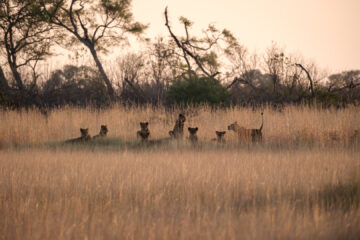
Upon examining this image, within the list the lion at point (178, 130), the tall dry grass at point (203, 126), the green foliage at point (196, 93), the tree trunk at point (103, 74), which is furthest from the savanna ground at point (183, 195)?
the tree trunk at point (103, 74)

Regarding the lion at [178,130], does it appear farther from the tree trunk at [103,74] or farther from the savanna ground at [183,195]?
the tree trunk at [103,74]

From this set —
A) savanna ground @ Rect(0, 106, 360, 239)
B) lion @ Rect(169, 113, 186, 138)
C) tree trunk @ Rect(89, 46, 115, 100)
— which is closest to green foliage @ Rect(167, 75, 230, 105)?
tree trunk @ Rect(89, 46, 115, 100)

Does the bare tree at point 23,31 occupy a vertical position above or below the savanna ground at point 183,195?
above

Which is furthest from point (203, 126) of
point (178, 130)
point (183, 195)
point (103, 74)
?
point (103, 74)

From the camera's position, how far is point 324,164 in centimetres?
564

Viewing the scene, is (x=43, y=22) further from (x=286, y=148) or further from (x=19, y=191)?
(x=19, y=191)

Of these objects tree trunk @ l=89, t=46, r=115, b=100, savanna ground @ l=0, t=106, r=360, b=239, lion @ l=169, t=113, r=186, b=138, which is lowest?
savanna ground @ l=0, t=106, r=360, b=239

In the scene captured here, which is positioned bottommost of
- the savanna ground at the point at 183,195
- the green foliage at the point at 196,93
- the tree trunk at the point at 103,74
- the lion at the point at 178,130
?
the savanna ground at the point at 183,195

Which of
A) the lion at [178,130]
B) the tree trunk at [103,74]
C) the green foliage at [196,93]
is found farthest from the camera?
the tree trunk at [103,74]

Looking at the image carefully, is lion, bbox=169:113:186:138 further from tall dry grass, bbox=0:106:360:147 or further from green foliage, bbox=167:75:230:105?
green foliage, bbox=167:75:230:105

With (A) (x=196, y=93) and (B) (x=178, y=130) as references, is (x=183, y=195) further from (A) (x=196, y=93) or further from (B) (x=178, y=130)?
(A) (x=196, y=93)

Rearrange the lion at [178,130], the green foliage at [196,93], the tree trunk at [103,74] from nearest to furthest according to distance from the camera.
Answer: the lion at [178,130] < the green foliage at [196,93] < the tree trunk at [103,74]

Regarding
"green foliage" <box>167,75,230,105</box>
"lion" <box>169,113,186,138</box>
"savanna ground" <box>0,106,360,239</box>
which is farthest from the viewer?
"green foliage" <box>167,75,230,105</box>

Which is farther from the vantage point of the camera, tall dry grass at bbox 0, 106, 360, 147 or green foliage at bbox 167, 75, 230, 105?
green foliage at bbox 167, 75, 230, 105
